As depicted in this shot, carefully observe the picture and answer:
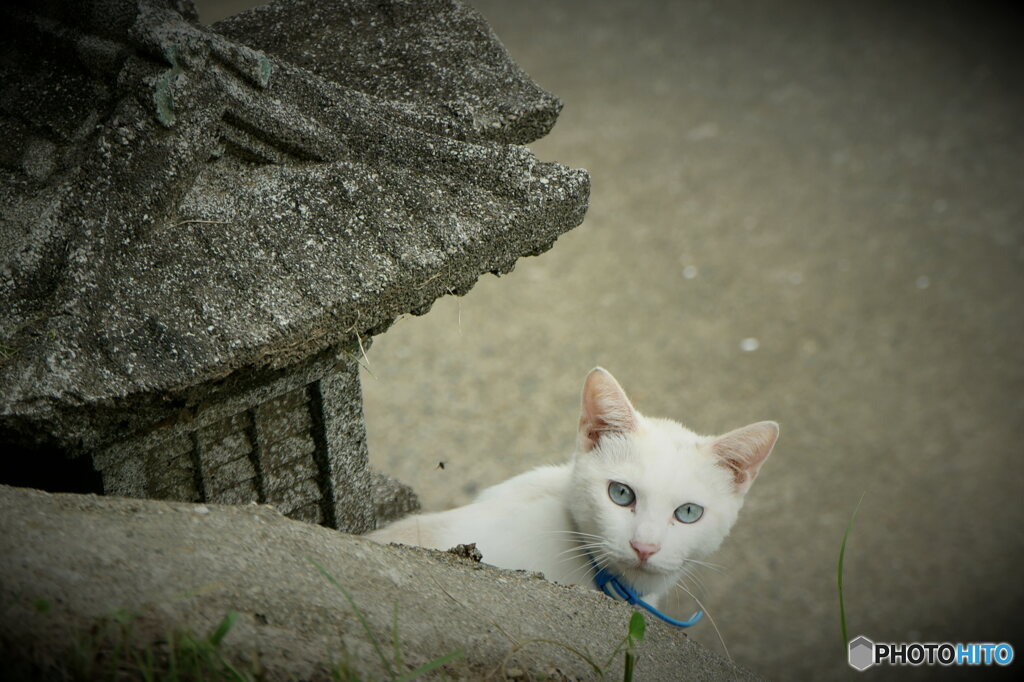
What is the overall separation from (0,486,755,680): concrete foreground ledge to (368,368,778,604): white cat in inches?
9.4

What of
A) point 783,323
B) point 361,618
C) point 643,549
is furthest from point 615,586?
point 783,323

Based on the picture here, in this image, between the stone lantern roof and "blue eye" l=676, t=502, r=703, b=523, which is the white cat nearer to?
"blue eye" l=676, t=502, r=703, b=523

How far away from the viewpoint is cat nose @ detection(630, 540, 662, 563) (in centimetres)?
184

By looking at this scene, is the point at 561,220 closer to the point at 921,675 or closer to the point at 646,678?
the point at 646,678

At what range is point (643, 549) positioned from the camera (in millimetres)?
1838

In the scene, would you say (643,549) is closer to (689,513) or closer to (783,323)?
(689,513)

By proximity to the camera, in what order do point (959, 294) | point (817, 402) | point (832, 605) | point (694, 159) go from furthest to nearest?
point (694, 159), point (959, 294), point (817, 402), point (832, 605)

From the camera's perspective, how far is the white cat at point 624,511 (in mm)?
1883

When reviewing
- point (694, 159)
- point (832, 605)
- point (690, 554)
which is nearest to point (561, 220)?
point (690, 554)

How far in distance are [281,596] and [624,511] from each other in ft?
2.57

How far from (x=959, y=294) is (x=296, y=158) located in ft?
11.7

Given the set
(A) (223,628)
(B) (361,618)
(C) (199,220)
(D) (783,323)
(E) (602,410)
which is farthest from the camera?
(D) (783,323)

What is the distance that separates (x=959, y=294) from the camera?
4.36 metres

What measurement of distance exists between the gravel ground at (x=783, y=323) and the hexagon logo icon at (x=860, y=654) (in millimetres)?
504
